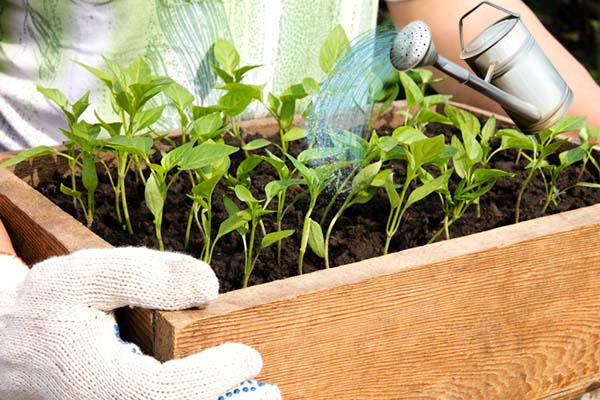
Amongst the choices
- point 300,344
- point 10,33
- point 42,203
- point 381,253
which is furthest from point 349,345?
point 10,33

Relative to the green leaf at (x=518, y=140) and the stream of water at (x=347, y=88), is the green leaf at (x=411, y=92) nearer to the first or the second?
the stream of water at (x=347, y=88)

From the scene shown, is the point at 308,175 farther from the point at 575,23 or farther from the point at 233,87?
the point at 575,23

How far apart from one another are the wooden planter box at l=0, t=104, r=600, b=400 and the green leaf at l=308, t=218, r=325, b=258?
8cm

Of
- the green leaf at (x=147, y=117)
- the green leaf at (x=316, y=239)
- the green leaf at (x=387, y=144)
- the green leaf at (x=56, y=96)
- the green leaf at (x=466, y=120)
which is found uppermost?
the green leaf at (x=56, y=96)

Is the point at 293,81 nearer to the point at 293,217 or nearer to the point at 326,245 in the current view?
the point at 293,217

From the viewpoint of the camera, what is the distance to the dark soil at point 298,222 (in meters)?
1.01

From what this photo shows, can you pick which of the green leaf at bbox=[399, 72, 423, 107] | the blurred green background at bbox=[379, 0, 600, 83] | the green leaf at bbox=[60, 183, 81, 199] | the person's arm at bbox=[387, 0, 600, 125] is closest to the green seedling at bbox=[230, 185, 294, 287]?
the green leaf at bbox=[60, 183, 81, 199]

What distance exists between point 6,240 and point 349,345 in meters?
0.40

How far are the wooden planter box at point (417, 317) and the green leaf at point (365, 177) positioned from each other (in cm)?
11

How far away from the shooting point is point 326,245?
0.98 m

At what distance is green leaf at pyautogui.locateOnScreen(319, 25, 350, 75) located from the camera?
1.31 metres

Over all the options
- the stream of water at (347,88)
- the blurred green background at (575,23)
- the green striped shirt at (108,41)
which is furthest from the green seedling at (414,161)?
the blurred green background at (575,23)

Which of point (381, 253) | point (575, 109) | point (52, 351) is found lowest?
point (575, 109)

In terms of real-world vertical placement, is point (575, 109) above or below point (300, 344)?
below
